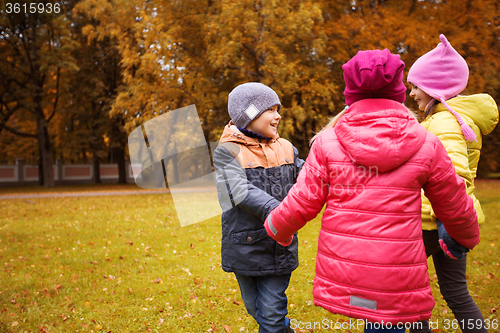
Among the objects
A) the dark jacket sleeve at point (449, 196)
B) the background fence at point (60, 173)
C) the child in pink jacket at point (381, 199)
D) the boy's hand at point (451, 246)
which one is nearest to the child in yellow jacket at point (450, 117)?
the boy's hand at point (451, 246)

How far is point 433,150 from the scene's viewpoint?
1686 mm

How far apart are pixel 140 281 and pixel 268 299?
3.13m

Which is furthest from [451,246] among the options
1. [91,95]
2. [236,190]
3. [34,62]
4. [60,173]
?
[60,173]

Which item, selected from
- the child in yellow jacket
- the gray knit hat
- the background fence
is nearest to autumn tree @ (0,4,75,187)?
the background fence

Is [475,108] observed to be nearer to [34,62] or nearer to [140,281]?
[140,281]

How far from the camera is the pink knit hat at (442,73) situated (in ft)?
7.97

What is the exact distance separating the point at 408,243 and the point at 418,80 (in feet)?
4.28

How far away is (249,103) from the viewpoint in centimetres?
244

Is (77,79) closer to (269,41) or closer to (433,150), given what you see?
(269,41)

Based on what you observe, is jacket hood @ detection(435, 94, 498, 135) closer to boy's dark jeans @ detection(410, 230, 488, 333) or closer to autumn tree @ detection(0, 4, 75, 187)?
boy's dark jeans @ detection(410, 230, 488, 333)

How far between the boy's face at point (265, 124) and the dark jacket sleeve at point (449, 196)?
3.44ft

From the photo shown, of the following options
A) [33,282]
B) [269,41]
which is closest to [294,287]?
[33,282]

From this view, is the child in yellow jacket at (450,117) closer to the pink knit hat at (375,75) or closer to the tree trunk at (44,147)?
the pink knit hat at (375,75)

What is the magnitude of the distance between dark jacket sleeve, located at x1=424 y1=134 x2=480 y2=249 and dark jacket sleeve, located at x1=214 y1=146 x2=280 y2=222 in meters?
0.84
